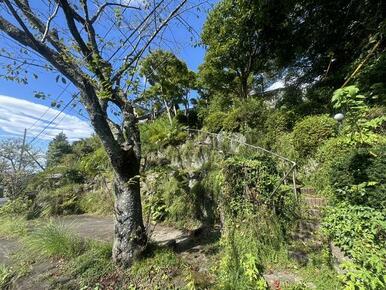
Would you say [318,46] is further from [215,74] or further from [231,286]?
[231,286]

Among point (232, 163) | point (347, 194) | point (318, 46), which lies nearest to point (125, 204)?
point (232, 163)

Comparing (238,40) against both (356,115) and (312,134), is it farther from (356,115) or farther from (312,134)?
(356,115)

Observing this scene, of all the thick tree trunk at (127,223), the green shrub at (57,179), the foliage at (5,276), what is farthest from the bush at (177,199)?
the green shrub at (57,179)

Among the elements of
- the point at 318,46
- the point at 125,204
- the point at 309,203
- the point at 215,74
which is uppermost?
the point at 215,74

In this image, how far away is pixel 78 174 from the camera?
9.62 metres

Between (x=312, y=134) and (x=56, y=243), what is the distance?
5357 mm

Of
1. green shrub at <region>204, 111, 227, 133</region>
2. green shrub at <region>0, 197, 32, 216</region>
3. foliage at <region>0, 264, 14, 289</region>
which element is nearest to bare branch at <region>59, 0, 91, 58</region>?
foliage at <region>0, 264, 14, 289</region>

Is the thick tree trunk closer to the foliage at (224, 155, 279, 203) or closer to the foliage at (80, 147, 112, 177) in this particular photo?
the foliage at (224, 155, 279, 203)

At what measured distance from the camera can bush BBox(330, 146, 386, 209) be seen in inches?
95.6

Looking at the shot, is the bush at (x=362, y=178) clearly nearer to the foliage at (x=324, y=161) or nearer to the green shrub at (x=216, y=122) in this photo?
the foliage at (x=324, y=161)

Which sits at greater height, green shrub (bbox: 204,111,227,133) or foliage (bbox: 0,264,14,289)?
green shrub (bbox: 204,111,227,133)

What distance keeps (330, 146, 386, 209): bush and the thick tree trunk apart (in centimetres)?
256

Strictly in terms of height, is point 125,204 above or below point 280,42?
below

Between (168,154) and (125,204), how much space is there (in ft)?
12.4
